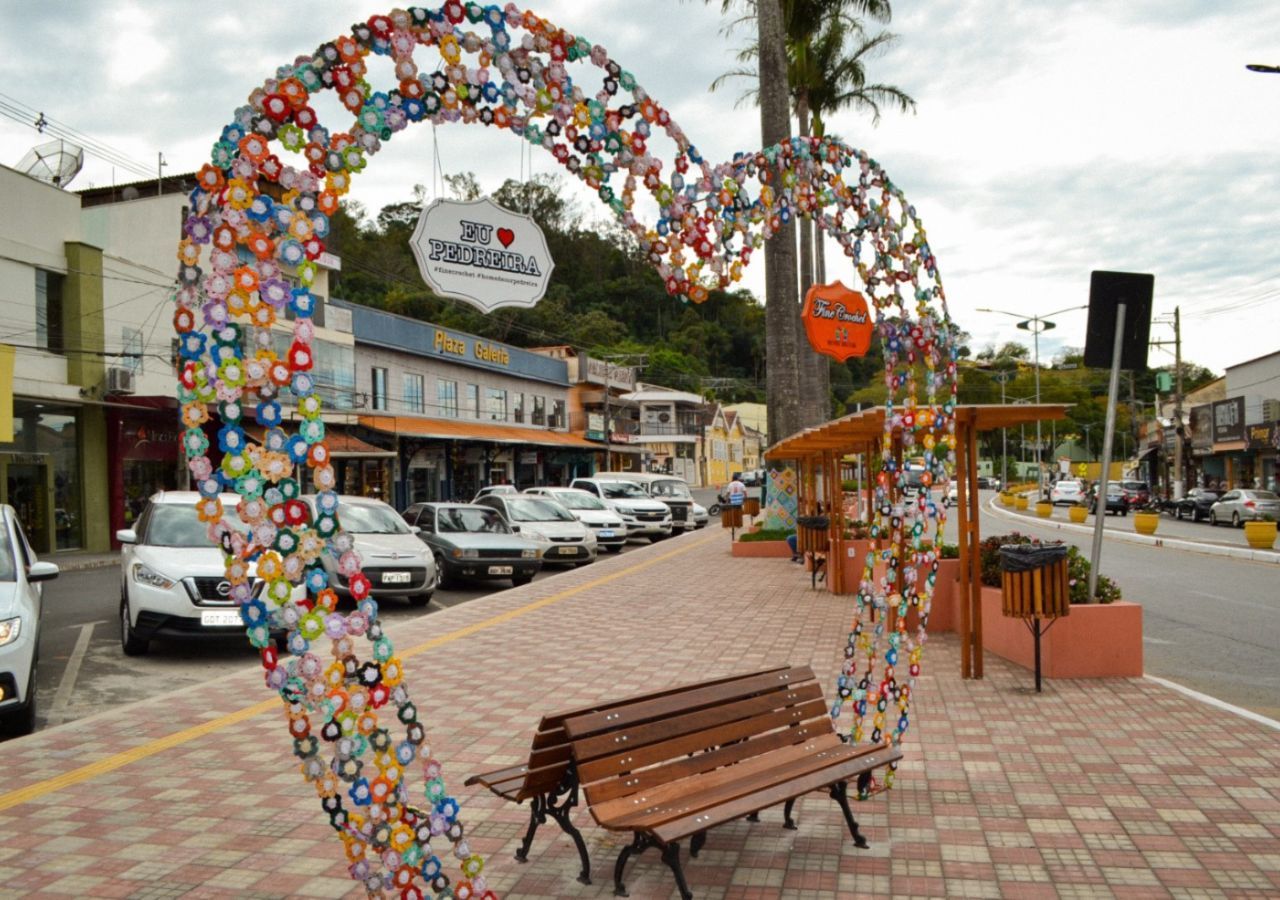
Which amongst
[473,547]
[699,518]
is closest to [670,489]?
[699,518]

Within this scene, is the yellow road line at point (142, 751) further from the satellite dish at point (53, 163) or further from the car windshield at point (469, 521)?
the satellite dish at point (53, 163)

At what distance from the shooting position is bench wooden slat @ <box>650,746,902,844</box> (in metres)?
3.75

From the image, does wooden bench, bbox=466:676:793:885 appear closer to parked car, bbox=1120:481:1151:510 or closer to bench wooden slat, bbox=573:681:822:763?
bench wooden slat, bbox=573:681:822:763

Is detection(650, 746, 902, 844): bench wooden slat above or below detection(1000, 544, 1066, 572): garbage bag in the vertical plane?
below

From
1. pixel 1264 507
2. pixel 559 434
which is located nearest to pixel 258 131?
pixel 1264 507

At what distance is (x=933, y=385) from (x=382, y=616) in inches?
349

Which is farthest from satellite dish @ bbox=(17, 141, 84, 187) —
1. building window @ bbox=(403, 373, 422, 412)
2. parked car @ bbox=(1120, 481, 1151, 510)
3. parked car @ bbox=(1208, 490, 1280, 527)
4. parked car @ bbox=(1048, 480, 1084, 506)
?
parked car @ bbox=(1048, 480, 1084, 506)

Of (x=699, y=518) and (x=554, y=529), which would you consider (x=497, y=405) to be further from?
(x=554, y=529)

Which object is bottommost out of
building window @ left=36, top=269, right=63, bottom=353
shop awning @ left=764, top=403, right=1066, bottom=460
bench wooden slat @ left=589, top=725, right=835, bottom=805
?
bench wooden slat @ left=589, top=725, right=835, bottom=805

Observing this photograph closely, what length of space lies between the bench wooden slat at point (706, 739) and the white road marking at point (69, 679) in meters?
5.39

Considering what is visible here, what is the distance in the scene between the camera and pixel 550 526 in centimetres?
1967

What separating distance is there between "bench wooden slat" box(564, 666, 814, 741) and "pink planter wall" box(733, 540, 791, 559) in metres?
15.2

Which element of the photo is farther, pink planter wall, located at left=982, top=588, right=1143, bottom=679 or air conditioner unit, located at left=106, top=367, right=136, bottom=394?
air conditioner unit, located at left=106, top=367, right=136, bottom=394

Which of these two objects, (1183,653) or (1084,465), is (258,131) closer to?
(1183,653)
